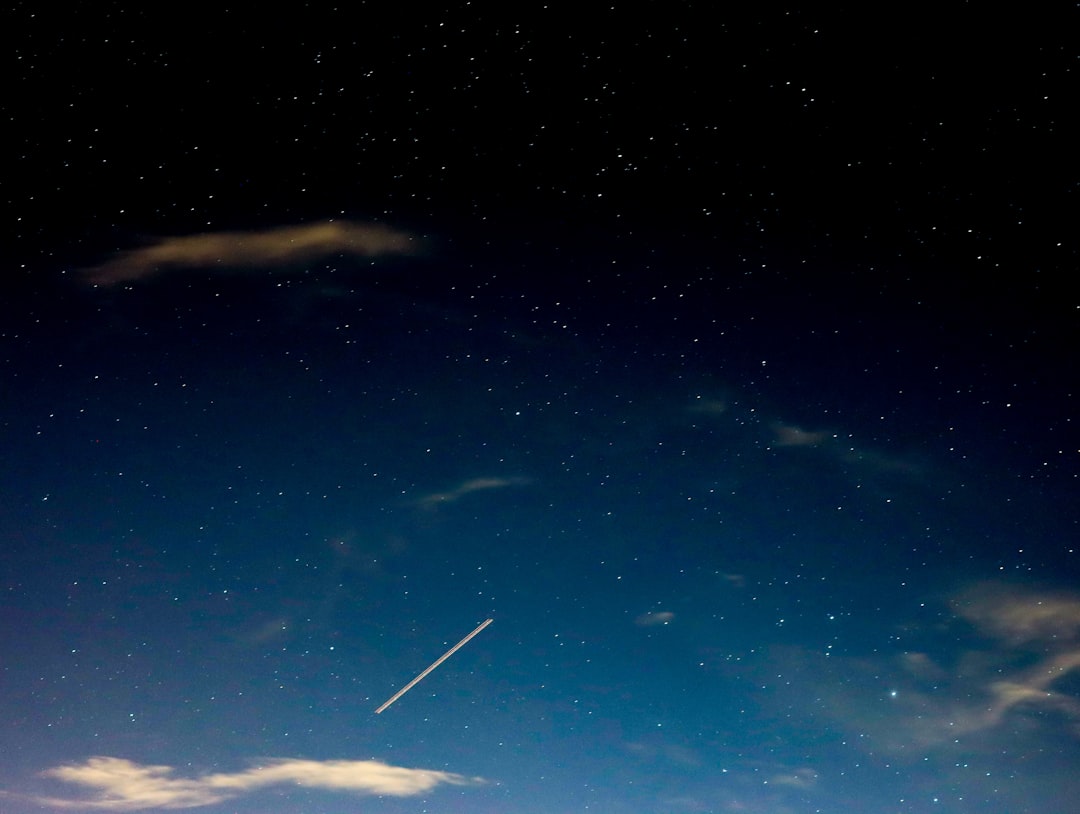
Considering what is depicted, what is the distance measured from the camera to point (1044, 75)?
463cm

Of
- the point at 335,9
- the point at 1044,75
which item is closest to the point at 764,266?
the point at 1044,75

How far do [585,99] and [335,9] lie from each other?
1783 mm

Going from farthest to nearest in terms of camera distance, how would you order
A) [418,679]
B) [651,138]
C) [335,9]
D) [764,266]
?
1. [418,679]
2. [764,266]
3. [651,138]
4. [335,9]

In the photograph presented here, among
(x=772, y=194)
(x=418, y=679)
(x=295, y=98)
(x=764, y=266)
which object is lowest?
(x=418, y=679)

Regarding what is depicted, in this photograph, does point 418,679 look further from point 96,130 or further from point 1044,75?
point 1044,75

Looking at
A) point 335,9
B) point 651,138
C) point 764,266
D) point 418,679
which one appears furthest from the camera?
point 418,679

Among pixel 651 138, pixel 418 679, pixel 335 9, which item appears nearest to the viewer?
pixel 335 9

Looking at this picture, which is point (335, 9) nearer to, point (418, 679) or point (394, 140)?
point (394, 140)

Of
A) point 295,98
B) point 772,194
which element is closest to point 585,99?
point 772,194

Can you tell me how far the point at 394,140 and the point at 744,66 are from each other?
2514 mm

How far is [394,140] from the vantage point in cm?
488

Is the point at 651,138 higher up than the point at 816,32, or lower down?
lower down

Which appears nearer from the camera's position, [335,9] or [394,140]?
[335,9]

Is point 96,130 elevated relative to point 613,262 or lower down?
elevated
